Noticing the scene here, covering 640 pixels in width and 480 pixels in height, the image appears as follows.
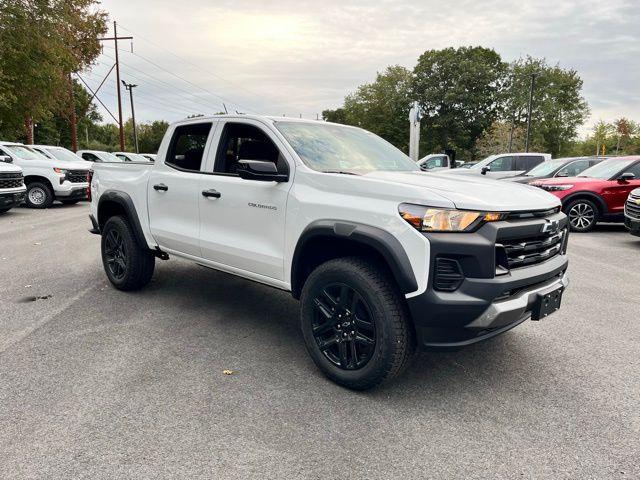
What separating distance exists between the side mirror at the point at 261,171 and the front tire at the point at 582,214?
29.6 feet

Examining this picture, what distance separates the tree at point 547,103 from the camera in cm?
5338

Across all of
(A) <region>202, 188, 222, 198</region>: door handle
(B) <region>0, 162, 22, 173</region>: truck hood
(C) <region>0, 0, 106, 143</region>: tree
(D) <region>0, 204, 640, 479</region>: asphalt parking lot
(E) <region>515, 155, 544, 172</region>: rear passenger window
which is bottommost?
(D) <region>0, 204, 640, 479</region>: asphalt parking lot

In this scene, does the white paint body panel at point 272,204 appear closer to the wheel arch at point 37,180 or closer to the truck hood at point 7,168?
the truck hood at point 7,168

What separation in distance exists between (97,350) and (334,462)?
2.27 m

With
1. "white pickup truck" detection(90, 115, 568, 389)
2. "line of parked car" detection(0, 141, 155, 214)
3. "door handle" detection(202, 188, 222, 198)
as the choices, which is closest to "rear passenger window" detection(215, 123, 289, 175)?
"white pickup truck" detection(90, 115, 568, 389)

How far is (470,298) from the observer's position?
2.70 m

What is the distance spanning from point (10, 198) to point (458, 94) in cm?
5403

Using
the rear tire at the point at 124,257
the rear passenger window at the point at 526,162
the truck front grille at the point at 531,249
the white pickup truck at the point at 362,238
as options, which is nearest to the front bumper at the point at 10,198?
the rear tire at the point at 124,257

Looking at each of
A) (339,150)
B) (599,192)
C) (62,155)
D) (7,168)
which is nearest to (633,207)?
(599,192)

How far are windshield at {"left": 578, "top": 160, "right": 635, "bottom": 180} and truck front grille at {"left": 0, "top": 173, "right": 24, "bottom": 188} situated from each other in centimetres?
1360

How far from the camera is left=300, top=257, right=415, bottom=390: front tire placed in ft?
9.47

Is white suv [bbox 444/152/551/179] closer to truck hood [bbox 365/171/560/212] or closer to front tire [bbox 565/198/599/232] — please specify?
front tire [bbox 565/198/599/232]

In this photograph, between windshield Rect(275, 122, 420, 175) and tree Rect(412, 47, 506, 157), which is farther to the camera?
tree Rect(412, 47, 506, 157)

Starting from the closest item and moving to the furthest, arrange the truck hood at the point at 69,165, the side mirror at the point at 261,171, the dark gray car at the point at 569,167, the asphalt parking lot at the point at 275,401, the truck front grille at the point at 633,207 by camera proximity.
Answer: the asphalt parking lot at the point at 275,401, the side mirror at the point at 261,171, the truck front grille at the point at 633,207, the dark gray car at the point at 569,167, the truck hood at the point at 69,165
